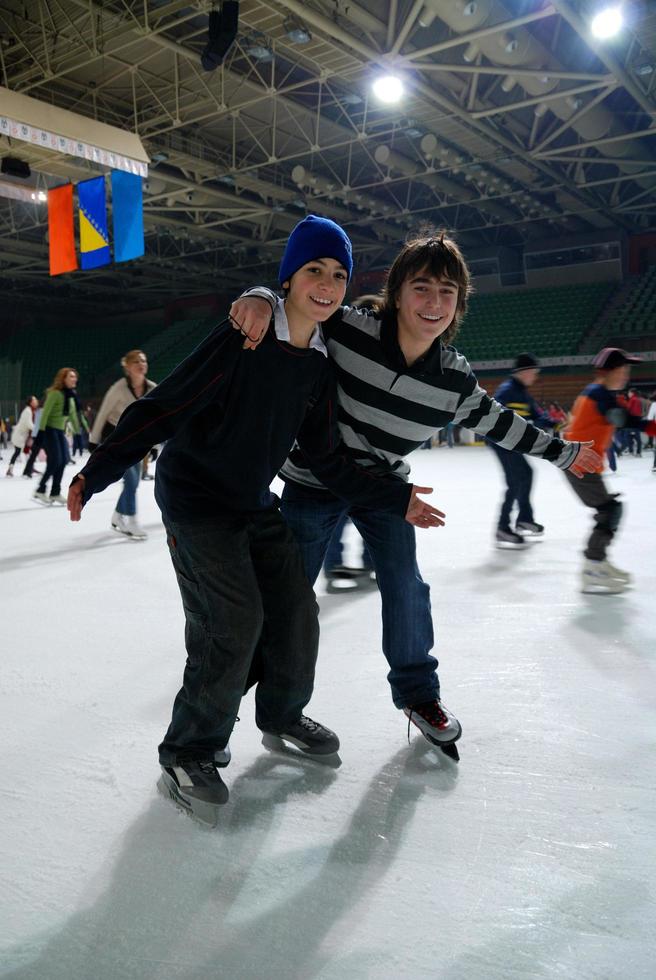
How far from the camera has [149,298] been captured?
28188 millimetres

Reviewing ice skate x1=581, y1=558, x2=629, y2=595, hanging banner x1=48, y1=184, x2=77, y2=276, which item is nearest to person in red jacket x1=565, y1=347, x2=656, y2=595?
ice skate x1=581, y1=558, x2=629, y2=595

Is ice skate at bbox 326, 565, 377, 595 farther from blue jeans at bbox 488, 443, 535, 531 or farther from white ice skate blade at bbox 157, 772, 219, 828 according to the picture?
white ice skate blade at bbox 157, 772, 219, 828

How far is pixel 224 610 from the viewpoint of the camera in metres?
1.53

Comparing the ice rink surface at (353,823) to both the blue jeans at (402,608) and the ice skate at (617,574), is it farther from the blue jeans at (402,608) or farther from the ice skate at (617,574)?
the ice skate at (617,574)

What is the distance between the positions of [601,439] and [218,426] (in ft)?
8.31

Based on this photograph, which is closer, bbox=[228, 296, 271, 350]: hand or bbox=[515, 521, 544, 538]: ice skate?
bbox=[228, 296, 271, 350]: hand

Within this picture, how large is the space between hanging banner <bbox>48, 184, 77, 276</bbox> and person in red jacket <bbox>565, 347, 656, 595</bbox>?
798 centimetres

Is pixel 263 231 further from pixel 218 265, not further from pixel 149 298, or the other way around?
pixel 149 298

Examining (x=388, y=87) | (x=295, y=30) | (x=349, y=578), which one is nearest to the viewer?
(x=349, y=578)

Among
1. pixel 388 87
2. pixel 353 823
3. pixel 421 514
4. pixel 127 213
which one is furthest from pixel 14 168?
pixel 353 823

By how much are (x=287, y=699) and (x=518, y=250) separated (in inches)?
834

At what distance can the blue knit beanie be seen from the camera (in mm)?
1575

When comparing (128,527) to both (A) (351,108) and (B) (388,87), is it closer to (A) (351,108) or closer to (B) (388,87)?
(B) (388,87)

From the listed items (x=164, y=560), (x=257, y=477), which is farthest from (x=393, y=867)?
(x=164, y=560)
